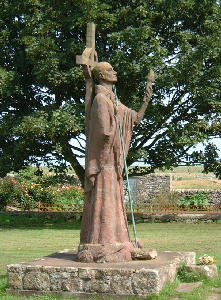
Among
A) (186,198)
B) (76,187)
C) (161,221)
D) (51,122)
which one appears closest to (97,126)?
(51,122)

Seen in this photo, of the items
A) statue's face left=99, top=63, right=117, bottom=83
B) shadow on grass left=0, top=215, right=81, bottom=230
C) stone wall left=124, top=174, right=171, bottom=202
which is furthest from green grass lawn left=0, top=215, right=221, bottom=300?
stone wall left=124, top=174, right=171, bottom=202

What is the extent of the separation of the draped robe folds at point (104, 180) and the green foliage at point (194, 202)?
50.3ft

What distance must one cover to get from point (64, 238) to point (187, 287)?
923 cm

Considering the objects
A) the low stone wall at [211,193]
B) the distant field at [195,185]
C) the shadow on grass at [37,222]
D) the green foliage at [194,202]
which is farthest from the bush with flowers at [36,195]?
the distant field at [195,185]

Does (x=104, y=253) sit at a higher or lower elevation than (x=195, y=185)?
lower

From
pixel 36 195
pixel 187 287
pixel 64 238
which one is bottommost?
pixel 187 287

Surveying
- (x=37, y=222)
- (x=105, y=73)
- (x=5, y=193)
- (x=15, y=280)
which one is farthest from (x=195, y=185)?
(x=15, y=280)

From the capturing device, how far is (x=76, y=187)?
26.3 metres

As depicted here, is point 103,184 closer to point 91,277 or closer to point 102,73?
point 91,277

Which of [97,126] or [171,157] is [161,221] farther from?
[97,126]

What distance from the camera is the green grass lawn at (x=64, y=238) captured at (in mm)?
12082

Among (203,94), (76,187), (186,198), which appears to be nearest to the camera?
(203,94)

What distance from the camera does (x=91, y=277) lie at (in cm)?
698

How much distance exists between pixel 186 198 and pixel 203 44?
821 centimetres
